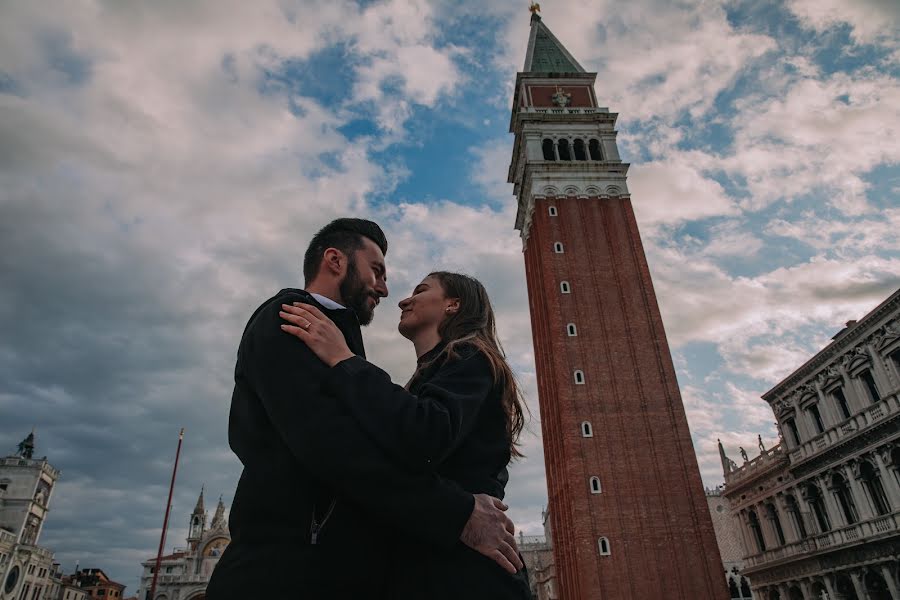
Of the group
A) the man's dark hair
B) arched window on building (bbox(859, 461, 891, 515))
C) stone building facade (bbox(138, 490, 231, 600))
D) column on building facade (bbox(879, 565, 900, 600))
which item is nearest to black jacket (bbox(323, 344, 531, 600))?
the man's dark hair

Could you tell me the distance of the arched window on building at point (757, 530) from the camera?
99.1ft

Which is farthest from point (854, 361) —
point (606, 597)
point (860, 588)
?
point (606, 597)

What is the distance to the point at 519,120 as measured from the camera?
39.0m

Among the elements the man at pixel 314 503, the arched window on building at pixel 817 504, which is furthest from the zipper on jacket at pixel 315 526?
the arched window on building at pixel 817 504

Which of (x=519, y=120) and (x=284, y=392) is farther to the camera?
(x=519, y=120)

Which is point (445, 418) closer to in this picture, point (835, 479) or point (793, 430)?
point (835, 479)

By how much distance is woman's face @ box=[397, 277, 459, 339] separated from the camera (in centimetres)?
354

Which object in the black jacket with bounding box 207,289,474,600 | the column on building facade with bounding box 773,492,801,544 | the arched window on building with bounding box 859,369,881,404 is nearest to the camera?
the black jacket with bounding box 207,289,474,600

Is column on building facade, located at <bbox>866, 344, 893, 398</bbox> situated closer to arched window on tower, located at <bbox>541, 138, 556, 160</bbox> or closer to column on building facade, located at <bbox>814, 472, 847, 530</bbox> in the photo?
column on building facade, located at <bbox>814, 472, 847, 530</bbox>

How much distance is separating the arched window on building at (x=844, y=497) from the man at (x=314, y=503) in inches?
1082

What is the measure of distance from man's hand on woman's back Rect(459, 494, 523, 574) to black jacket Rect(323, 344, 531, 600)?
0.07m

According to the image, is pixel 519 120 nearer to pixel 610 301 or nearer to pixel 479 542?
pixel 610 301

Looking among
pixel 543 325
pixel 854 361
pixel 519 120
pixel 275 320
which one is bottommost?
pixel 275 320

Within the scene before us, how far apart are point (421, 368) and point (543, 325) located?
32022 mm
